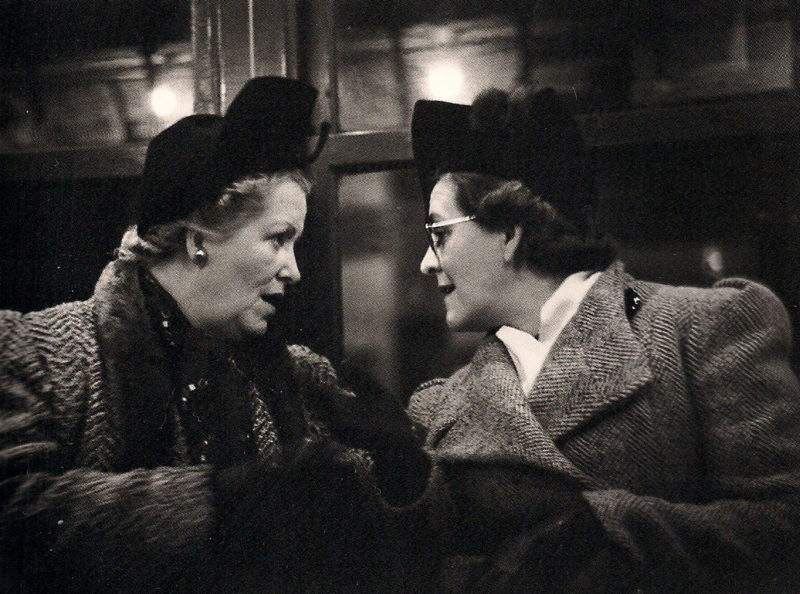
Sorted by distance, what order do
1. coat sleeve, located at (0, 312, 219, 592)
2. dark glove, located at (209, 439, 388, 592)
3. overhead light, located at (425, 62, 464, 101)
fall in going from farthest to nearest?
overhead light, located at (425, 62, 464, 101) → dark glove, located at (209, 439, 388, 592) → coat sleeve, located at (0, 312, 219, 592)

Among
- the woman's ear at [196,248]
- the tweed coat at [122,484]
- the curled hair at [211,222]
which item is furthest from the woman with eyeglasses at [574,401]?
the woman's ear at [196,248]

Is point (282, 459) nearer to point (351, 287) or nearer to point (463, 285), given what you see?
point (351, 287)

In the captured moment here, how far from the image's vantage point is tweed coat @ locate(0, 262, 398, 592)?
1541mm

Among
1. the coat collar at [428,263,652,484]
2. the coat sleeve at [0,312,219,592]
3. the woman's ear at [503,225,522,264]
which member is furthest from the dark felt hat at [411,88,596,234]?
the coat sleeve at [0,312,219,592]

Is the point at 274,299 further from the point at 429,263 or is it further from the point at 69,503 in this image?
the point at 69,503

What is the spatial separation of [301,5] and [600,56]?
760mm

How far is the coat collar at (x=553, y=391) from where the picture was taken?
1.60m

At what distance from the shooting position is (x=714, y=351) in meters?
1.58

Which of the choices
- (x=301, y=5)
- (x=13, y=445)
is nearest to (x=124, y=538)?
(x=13, y=445)

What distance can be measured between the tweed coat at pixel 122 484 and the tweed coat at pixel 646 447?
0.27 metres

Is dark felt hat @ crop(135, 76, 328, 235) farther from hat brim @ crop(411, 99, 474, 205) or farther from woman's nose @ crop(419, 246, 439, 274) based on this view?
woman's nose @ crop(419, 246, 439, 274)

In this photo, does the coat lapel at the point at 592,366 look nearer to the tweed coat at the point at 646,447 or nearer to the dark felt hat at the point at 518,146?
the tweed coat at the point at 646,447

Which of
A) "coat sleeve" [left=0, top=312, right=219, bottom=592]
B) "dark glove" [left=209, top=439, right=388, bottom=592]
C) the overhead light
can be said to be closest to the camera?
"coat sleeve" [left=0, top=312, right=219, bottom=592]

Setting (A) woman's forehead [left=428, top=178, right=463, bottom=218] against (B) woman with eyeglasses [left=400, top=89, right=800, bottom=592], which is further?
(A) woman's forehead [left=428, top=178, right=463, bottom=218]
